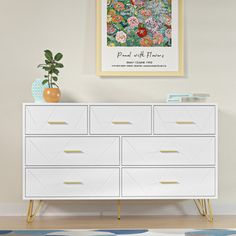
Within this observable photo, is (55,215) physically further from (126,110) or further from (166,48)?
(166,48)

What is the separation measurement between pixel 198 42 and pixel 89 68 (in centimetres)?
87

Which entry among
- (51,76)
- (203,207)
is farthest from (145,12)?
(203,207)

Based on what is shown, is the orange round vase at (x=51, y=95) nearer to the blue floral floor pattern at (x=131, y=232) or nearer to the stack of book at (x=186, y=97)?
the stack of book at (x=186, y=97)

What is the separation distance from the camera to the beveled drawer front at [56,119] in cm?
349

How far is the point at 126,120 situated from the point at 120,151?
0.72 feet

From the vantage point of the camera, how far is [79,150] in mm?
3523

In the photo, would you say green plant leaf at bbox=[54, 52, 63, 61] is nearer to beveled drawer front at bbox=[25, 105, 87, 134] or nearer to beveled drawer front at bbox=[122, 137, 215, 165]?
beveled drawer front at bbox=[25, 105, 87, 134]

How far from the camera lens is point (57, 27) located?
12.9 ft

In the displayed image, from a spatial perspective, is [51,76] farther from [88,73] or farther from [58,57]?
[88,73]

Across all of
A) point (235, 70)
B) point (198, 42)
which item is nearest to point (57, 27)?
point (198, 42)

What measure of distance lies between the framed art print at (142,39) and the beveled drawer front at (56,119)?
0.52 metres

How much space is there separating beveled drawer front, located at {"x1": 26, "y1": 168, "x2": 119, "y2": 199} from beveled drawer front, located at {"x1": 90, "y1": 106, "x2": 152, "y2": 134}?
285mm

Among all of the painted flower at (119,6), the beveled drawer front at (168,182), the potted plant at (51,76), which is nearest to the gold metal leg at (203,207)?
the beveled drawer front at (168,182)

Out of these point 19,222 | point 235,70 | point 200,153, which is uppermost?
point 235,70
